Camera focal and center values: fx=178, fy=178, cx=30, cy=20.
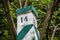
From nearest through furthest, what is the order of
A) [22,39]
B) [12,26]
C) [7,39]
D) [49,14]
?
[22,39], [12,26], [49,14], [7,39]

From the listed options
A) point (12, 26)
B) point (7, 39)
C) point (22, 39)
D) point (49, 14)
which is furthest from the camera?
point (7, 39)

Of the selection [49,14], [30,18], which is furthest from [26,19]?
[49,14]

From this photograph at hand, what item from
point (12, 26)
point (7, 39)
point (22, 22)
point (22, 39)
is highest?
point (22, 22)

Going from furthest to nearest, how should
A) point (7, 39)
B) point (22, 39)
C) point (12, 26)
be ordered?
point (7, 39)
point (12, 26)
point (22, 39)

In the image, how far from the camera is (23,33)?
1318mm

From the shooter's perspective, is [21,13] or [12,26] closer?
[21,13]

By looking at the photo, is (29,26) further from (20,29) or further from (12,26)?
(12,26)

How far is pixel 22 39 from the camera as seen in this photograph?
4.25 feet

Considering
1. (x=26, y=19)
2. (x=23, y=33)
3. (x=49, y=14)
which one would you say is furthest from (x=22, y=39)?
(x=49, y=14)

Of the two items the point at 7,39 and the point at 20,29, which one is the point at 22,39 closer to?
the point at 20,29

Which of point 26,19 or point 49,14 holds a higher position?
point 26,19

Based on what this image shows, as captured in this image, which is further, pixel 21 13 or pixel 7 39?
pixel 7 39

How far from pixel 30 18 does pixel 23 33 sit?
0.40 feet

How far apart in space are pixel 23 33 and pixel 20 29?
0.04m
